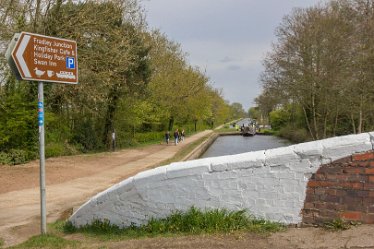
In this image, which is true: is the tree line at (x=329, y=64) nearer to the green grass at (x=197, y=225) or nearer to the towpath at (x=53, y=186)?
the towpath at (x=53, y=186)

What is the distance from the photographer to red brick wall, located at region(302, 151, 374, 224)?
3957mm

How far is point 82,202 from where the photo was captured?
9.42 meters

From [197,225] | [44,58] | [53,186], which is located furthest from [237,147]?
[197,225]

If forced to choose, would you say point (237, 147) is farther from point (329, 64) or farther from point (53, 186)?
point (53, 186)

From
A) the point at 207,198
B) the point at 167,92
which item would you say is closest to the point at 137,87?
the point at 167,92

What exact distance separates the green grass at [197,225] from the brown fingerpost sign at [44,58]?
229 cm

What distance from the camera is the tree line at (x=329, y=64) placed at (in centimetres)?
2272

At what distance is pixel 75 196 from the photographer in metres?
10.7

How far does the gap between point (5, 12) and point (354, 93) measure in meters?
19.4

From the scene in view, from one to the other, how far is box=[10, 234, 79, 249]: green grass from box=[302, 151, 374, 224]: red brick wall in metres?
2.86

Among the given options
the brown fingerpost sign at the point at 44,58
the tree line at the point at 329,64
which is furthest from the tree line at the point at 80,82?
the brown fingerpost sign at the point at 44,58

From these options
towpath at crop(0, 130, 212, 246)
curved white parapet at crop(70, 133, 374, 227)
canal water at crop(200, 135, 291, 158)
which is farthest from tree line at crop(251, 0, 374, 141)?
curved white parapet at crop(70, 133, 374, 227)

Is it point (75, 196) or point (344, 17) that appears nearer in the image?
point (75, 196)

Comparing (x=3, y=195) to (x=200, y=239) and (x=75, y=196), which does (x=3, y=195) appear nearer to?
(x=75, y=196)
